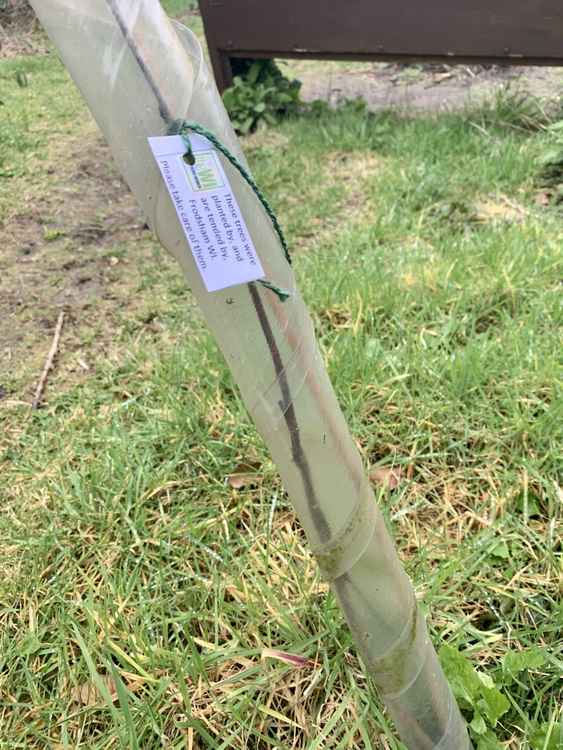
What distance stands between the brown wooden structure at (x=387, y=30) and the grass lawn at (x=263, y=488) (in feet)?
4.13

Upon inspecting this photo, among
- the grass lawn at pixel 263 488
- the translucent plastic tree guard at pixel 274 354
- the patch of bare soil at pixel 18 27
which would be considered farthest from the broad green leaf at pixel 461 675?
the patch of bare soil at pixel 18 27

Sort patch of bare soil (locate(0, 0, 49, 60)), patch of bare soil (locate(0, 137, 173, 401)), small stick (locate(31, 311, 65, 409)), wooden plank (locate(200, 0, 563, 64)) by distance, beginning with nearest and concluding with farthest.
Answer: patch of bare soil (locate(0, 0, 49, 60)) → small stick (locate(31, 311, 65, 409)) → patch of bare soil (locate(0, 137, 173, 401)) → wooden plank (locate(200, 0, 563, 64))

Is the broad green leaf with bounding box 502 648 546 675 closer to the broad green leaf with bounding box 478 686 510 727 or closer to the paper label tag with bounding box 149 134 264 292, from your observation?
the broad green leaf with bounding box 478 686 510 727

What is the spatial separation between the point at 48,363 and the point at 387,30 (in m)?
3.31

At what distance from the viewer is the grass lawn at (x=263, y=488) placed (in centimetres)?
123

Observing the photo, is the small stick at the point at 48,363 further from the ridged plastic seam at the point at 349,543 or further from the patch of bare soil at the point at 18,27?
the ridged plastic seam at the point at 349,543

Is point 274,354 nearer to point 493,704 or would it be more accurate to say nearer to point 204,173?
point 204,173

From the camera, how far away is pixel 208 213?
610 mm

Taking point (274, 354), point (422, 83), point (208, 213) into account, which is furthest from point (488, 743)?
point (422, 83)

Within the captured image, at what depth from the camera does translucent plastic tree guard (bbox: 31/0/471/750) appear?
0.57 metres

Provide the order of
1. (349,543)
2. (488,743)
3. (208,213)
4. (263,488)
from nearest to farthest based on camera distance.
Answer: (208,213)
(349,543)
(488,743)
(263,488)

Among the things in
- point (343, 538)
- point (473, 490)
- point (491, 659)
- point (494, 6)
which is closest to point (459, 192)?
point (494, 6)

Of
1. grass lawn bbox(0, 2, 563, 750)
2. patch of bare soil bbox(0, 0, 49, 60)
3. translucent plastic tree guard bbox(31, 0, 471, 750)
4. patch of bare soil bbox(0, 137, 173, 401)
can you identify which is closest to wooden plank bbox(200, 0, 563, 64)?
grass lawn bbox(0, 2, 563, 750)

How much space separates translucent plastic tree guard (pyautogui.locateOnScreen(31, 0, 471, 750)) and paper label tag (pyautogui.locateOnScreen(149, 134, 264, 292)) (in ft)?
0.06
